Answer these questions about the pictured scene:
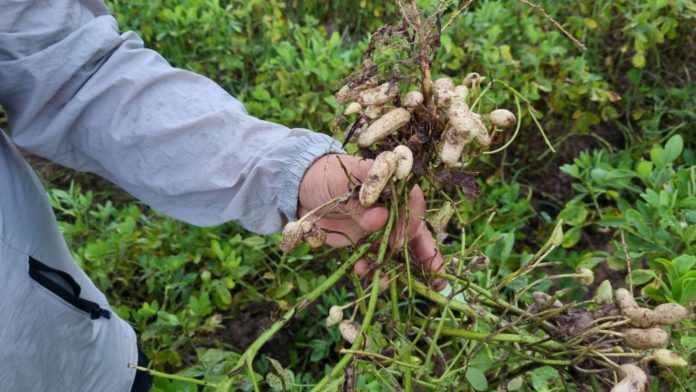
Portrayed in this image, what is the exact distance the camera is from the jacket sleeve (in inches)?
39.5

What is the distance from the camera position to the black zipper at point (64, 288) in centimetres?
99

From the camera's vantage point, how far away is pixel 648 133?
1.93m

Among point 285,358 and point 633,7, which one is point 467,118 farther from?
point 633,7

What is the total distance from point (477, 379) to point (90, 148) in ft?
2.43

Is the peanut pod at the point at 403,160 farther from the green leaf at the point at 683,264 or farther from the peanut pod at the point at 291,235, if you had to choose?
the green leaf at the point at 683,264

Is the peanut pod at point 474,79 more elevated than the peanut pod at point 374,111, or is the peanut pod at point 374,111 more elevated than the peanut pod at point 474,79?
the peanut pod at point 474,79

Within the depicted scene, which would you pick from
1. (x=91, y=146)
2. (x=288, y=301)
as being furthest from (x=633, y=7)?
(x=91, y=146)

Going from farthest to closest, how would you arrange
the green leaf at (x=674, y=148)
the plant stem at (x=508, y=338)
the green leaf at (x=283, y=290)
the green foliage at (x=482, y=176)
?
the green leaf at (x=283, y=290)
the green foliage at (x=482, y=176)
the green leaf at (x=674, y=148)
the plant stem at (x=508, y=338)

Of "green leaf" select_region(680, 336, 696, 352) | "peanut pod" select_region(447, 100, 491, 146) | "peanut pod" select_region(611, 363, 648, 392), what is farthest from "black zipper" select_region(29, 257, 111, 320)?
"green leaf" select_region(680, 336, 696, 352)

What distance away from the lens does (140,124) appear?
1050 mm

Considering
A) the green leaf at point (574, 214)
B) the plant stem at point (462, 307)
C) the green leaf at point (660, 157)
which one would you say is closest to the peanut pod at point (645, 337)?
the plant stem at point (462, 307)

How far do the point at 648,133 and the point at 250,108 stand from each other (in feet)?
3.99

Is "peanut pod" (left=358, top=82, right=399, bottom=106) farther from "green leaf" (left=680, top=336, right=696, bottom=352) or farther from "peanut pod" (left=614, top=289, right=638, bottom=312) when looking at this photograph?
"green leaf" (left=680, top=336, right=696, bottom=352)

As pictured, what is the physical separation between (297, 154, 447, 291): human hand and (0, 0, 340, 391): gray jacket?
1.1 inches
